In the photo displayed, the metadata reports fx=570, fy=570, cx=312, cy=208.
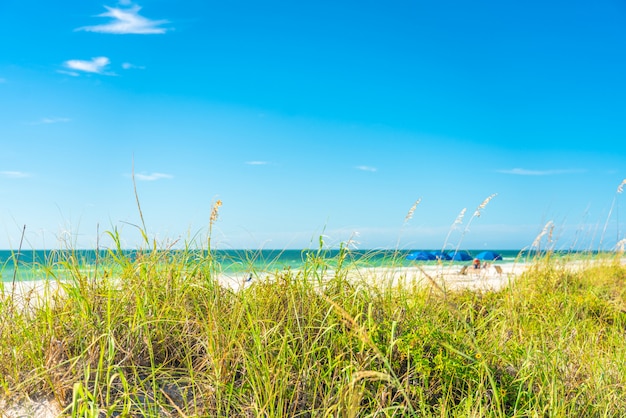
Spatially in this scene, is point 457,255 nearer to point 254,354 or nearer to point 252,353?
point 252,353

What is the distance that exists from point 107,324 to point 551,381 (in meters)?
2.41

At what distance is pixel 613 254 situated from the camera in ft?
31.7

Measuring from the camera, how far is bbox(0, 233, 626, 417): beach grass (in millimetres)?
2699

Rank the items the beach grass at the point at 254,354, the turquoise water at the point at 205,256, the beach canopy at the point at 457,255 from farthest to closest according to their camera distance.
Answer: the beach canopy at the point at 457,255 < the turquoise water at the point at 205,256 < the beach grass at the point at 254,354

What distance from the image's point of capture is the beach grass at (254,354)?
8.86ft

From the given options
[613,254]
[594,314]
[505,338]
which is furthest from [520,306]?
[613,254]

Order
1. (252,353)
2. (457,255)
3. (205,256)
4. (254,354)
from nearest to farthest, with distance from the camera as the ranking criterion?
(254,354) → (252,353) → (205,256) → (457,255)

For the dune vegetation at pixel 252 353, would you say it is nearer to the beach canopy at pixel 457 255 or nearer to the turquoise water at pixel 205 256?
the turquoise water at pixel 205 256

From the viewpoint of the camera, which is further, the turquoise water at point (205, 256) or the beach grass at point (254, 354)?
the turquoise water at point (205, 256)

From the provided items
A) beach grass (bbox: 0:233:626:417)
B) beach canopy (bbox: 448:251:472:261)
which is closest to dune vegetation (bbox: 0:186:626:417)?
beach grass (bbox: 0:233:626:417)

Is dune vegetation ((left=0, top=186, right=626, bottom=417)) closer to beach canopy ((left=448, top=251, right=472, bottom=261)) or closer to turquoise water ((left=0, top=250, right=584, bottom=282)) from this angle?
turquoise water ((left=0, top=250, right=584, bottom=282))

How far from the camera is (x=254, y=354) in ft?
8.87

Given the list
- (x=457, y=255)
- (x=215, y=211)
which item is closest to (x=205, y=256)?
(x=215, y=211)

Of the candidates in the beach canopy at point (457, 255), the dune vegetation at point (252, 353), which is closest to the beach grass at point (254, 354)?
the dune vegetation at point (252, 353)
